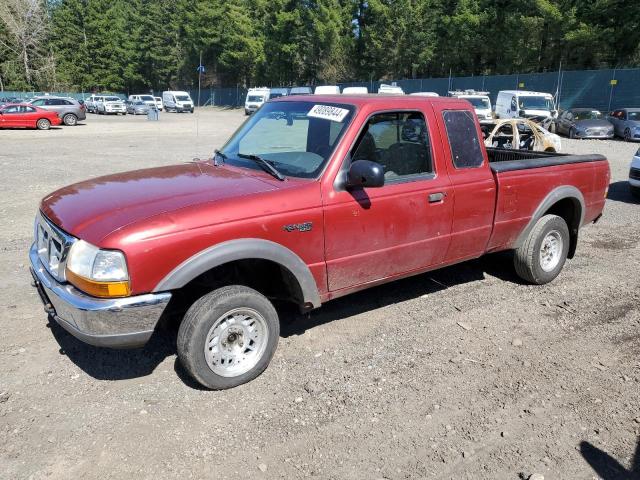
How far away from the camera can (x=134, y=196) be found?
355 cm

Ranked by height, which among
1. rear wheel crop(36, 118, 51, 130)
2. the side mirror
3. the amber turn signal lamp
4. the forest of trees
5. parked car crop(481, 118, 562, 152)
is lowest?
rear wheel crop(36, 118, 51, 130)

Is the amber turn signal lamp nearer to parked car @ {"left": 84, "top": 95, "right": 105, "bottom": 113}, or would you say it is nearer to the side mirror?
the side mirror

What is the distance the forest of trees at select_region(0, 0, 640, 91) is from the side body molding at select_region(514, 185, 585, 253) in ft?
133

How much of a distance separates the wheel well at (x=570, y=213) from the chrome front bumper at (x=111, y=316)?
4391mm

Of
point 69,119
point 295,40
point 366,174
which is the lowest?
point 69,119

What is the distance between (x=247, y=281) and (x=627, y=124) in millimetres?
A: 24621

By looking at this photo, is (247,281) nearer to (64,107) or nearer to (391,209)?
(391,209)

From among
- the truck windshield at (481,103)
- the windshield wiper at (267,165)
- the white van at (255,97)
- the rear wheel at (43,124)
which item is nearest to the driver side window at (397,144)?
the windshield wiper at (267,165)

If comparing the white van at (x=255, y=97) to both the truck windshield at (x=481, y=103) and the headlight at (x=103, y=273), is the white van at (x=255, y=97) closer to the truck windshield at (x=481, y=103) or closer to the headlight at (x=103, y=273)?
the truck windshield at (x=481, y=103)

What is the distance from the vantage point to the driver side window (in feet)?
13.4

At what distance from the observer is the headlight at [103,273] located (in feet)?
9.95

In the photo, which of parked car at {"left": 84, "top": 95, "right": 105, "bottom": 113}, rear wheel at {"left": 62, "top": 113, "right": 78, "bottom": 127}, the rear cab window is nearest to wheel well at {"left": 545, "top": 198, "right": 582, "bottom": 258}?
the rear cab window

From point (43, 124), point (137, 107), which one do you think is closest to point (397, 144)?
point (43, 124)

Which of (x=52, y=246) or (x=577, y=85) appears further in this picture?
(x=577, y=85)
